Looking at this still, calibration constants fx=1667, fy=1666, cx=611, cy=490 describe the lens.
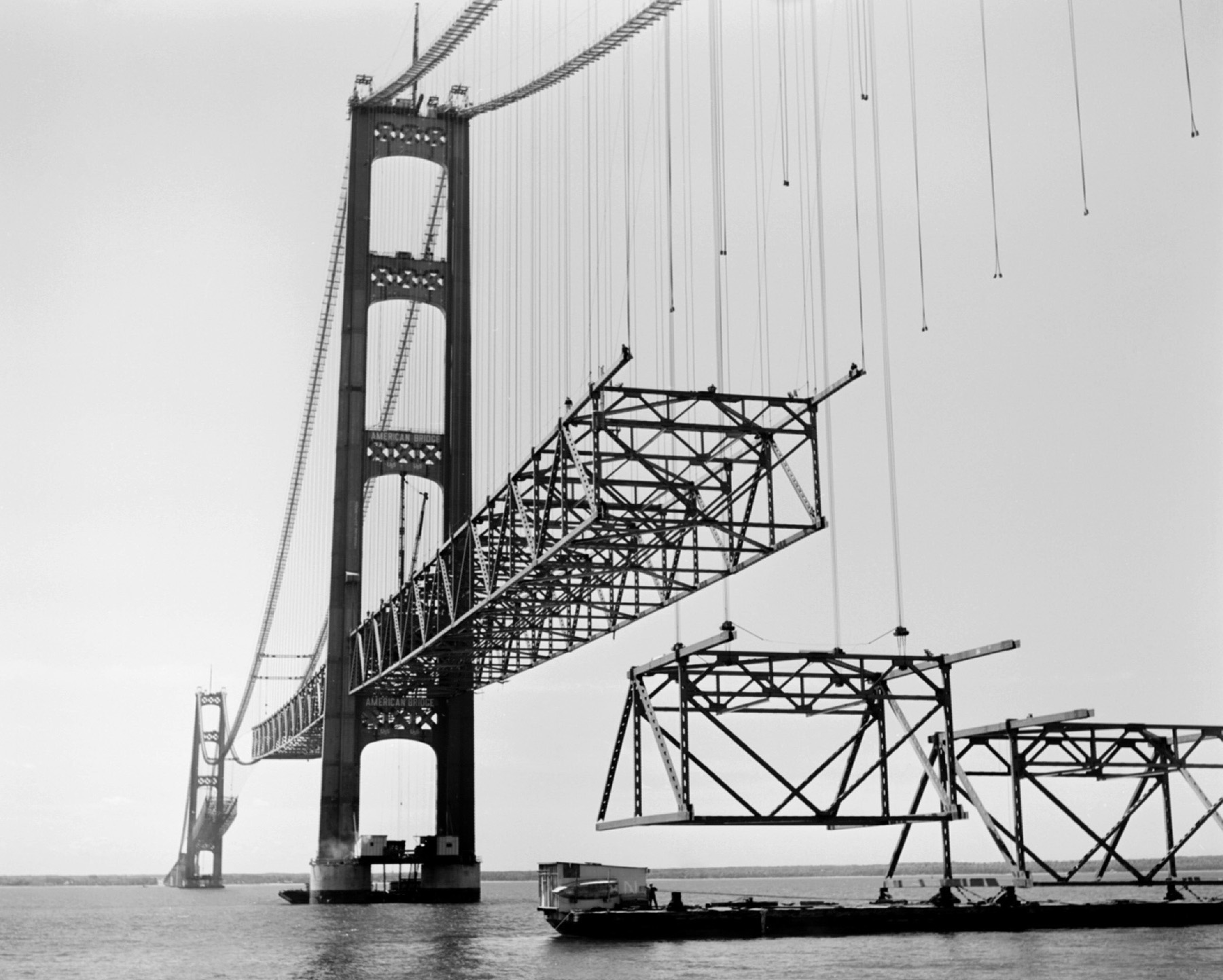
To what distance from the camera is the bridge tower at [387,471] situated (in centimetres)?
6894

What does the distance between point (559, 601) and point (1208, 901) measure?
2048cm

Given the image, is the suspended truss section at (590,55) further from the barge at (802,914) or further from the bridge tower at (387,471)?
the barge at (802,914)

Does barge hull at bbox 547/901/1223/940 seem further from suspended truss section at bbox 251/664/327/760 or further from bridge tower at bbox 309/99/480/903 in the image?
suspended truss section at bbox 251/664/327/760

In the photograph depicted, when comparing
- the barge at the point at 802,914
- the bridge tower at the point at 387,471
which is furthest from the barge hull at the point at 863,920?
the bridge tower at the point at 387,471

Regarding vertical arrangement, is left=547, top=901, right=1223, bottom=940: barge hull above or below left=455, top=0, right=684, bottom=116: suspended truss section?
below

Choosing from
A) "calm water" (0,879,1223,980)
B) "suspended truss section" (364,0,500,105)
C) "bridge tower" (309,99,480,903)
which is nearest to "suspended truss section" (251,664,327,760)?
"bridge tower" (309,99,480,903)

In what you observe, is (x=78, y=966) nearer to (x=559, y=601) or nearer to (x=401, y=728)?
(x=559, y=601)

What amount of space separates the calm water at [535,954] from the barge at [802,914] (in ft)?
1.89

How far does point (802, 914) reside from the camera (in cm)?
4234

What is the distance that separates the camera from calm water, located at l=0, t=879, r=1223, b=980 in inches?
1288

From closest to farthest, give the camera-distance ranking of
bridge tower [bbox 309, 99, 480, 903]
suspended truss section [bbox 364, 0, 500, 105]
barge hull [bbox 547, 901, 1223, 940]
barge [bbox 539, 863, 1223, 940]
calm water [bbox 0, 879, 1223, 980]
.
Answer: calm water [bbox 0, 879, 1223, 980] < barge hull [bbox 547, 901, 1223, 940] < barge [bbox 539, 863, 1223, 940] < suspended truss section [bbox 364, 0, 500, 105] < bridge tower [bbox 309, 99, 480, 903]

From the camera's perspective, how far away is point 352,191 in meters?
76.6

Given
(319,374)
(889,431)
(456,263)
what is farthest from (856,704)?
(319,374)

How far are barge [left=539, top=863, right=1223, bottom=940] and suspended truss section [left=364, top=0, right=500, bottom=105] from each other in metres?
28.2
